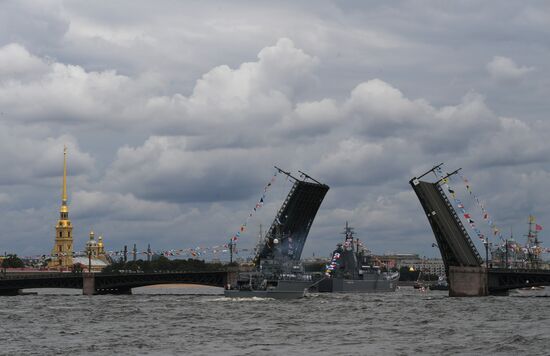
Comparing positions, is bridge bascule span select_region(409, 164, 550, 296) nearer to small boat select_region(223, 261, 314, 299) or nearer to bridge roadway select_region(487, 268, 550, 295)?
bridge roadway select_region(487, 268, 550, 295)

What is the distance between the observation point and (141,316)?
6425 cm

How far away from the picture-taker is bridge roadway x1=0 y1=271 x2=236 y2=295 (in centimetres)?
10188

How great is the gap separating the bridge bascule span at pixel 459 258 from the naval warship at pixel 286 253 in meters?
10.8

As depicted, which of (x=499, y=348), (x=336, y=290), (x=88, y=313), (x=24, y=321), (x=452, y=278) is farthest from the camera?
(x=336, y=290)

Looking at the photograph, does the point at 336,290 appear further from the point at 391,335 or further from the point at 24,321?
the point at 391,335

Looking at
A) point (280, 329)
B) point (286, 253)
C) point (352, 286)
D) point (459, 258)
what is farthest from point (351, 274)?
point (280, 329)

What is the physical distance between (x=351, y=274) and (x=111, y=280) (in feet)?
79.0

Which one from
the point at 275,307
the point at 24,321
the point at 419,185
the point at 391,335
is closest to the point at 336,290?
the point at 419,185

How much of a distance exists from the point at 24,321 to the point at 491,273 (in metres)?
43.0

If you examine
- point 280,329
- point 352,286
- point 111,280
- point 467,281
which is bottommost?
point 280,329

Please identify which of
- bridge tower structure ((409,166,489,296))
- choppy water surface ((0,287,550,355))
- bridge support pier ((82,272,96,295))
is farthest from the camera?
bridge support pier ((82,272,96,295))

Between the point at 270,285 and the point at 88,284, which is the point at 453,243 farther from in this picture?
the point at 88,284

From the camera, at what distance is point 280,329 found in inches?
2066

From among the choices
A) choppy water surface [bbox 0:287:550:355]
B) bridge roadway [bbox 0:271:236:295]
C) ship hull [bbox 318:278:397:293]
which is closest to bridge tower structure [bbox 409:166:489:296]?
choppy water surface [bbox 0:287:550:355]
